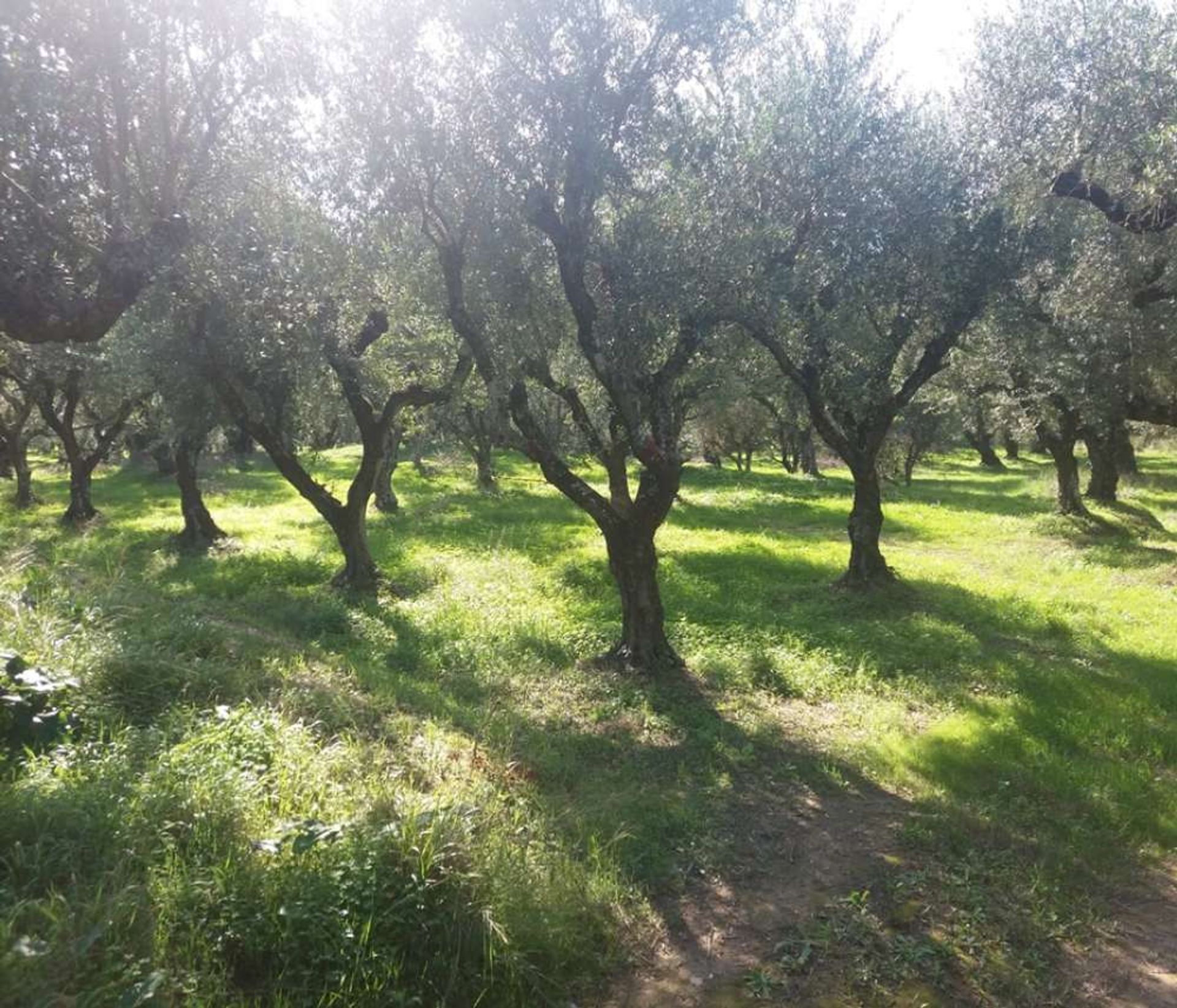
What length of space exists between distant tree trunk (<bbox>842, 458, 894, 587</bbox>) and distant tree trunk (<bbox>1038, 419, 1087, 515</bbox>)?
1254 centimetres

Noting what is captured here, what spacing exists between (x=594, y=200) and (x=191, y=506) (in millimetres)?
16720

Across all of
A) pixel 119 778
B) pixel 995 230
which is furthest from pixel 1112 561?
pixel 119 778

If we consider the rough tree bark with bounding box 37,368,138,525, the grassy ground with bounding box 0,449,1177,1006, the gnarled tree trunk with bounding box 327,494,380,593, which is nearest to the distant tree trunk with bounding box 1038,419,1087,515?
the grassy ground with bounding box 0,449,1177,1006

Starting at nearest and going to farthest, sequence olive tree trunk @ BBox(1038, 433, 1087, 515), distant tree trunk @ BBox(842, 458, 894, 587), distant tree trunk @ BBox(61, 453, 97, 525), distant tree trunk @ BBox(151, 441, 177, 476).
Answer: distant tree trunk @ BBox(842, 458, 894, 587), olive tree trunk @ BBox(1038, 433, 1087, 515), distant tree trunk @ BBox(61, 453, 97, 525), distant tree trunk @ BBox(151, 441, 177, 476)

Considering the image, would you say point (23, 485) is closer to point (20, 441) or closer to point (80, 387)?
point (20, 441)

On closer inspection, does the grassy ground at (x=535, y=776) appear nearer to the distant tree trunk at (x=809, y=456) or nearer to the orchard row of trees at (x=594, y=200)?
the orchard row of trees at (x=594, y=200)

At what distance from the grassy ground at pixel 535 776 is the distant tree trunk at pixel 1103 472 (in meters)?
11.9

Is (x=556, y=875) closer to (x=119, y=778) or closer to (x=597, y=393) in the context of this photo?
(x=119, y=778)

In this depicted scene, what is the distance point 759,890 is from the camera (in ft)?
20.3

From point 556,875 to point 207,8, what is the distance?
410 inches

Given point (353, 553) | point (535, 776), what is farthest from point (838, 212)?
point (353, 553)

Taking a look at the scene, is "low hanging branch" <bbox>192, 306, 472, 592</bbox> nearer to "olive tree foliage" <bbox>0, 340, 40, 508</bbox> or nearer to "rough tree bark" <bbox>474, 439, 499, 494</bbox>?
"olive tree foliage" <bbox>0, 340, 40, 508</bbox>

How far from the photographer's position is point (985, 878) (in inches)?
246

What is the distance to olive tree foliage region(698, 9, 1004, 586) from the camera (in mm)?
11188
